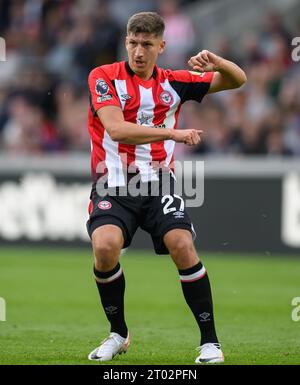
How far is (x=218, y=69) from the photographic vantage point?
24.2 feet

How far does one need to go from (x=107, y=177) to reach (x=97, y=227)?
0.44m

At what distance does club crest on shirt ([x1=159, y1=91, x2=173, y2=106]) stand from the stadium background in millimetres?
1822

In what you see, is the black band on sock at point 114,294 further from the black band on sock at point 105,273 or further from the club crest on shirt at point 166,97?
the club crest on shirt at point 166,97

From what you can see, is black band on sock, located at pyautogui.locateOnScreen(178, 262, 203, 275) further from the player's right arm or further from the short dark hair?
the short dark hair

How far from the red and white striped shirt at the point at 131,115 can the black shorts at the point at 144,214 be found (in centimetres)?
14

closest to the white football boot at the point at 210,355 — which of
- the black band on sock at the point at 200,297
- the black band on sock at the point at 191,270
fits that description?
the black band on sock at the point at 200,297

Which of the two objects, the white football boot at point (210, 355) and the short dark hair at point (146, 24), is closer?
the white football boot at point (210, 355)

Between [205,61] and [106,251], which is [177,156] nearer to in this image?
[205,61]

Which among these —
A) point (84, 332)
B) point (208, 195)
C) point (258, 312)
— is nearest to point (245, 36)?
point (208, 195)

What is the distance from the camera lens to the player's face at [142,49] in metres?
7.17

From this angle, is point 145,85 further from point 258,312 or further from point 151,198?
point 258,312

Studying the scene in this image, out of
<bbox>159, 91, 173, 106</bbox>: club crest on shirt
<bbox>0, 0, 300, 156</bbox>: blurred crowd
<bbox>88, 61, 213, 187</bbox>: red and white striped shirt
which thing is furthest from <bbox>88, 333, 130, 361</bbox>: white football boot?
<bbox>0, 0, 300, 156</bbox>: blurred crowd

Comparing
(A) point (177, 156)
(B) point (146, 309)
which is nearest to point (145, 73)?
(B) point (146, 309)

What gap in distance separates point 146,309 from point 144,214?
2.97m
